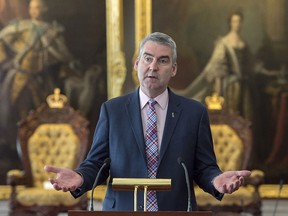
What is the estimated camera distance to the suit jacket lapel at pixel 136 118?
3997 mm

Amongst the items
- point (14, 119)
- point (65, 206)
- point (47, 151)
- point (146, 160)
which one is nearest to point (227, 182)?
point (146, 160)

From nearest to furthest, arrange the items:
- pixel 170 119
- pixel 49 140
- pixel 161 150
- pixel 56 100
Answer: pixel 161 150 < pixel 170 119 < pixel 49 140 < pixel 56 100

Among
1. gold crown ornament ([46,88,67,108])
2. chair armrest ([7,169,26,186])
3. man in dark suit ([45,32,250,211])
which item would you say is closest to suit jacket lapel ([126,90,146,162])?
man in dark suit ([45,32,250,211])

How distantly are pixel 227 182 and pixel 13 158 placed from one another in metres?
6.60

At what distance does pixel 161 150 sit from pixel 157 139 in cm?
10

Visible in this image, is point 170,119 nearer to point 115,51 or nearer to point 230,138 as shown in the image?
point 230,138

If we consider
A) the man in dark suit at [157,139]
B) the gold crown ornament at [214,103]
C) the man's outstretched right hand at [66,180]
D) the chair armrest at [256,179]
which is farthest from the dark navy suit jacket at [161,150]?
the gold crown ornament at [214,103]

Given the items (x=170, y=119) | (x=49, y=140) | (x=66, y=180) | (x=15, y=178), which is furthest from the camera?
(x=49, y=140)

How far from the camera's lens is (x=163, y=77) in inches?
155

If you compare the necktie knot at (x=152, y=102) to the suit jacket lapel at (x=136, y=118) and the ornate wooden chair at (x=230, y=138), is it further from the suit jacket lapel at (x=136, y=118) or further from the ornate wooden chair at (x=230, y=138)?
the ornate wooden chair at (x=230, y=138)

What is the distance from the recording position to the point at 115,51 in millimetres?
9844

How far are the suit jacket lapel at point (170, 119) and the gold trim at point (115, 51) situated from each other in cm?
569

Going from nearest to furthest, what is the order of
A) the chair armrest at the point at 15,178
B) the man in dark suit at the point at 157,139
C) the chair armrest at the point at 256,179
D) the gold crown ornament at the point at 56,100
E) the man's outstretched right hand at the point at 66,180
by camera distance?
1. the man's outstretched right hand at the point at 66,180
2. the man in dark suit at the point at 157,139
3. the chair armrest at the point at 256,179
4. the chair armrest at the point at 15,178
5. the gold crown ornament at the point at 56,100

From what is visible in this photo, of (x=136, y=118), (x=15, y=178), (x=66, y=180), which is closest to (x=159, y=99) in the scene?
(x=136, y=118)
